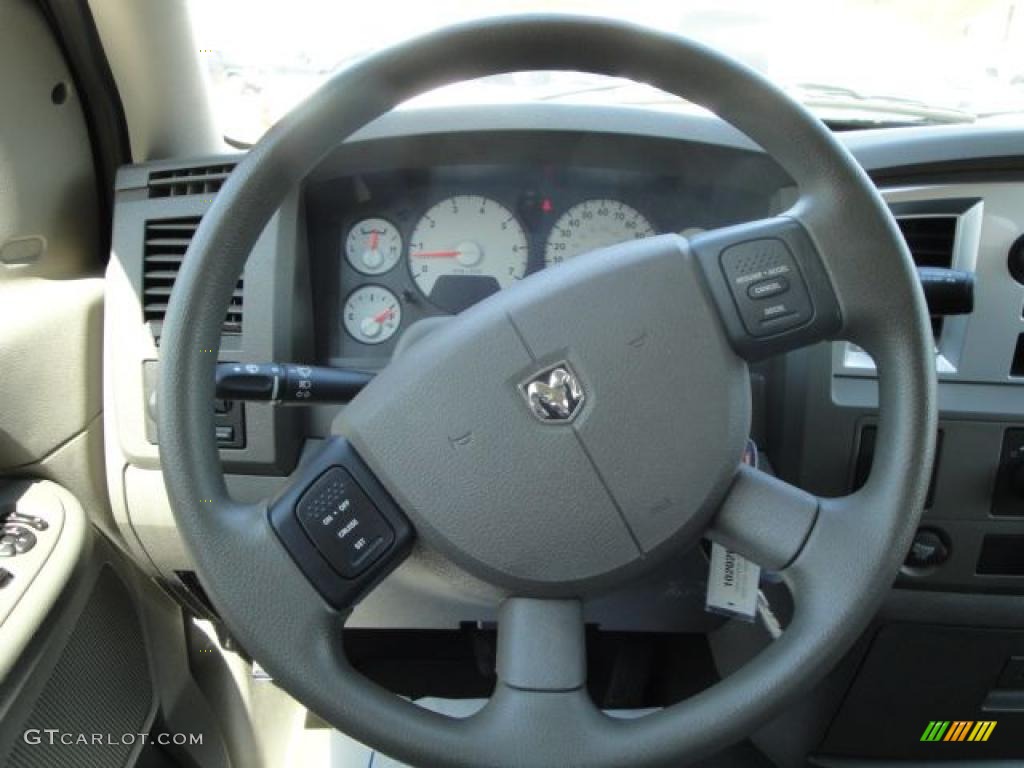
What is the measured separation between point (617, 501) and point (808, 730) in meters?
0.89

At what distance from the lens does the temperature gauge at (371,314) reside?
4.73ft

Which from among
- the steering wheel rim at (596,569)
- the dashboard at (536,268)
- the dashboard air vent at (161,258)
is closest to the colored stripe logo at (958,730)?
the dashboard at (536,268)

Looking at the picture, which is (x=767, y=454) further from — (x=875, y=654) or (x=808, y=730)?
(x=808, y=730)

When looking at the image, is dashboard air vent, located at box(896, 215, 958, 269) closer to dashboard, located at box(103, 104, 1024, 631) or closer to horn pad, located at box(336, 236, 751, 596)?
dashboard, located at box(103, 104, 1024, 631)

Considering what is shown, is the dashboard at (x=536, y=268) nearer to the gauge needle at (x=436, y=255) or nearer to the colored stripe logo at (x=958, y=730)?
the gauge needle at (x=436, y=255)

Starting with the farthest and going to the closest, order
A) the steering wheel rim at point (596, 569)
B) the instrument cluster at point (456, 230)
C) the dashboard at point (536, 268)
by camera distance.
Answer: the instrument cluster at point (456, 230), the dashboard at point (536, 268), the steering wheel rim at point (596, 569)

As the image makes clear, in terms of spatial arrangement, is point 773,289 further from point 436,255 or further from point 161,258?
point 161,258

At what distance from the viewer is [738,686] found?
0.84 metres

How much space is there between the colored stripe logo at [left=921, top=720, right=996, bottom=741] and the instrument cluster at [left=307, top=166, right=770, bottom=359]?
0.91 meters

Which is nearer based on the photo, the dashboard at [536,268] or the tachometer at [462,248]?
the dashboard at [536,268]

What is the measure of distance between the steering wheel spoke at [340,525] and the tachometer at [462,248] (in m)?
0.56

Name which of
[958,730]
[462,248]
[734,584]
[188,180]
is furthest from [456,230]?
[958,730]

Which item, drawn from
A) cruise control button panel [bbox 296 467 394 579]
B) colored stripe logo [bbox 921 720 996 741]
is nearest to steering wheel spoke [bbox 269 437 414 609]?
cruise control button panel [bbox 296 467 394 579]

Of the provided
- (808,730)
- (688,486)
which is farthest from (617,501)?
(808,730)
